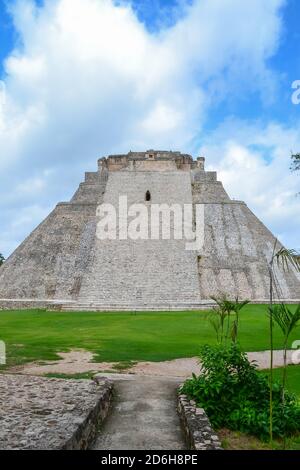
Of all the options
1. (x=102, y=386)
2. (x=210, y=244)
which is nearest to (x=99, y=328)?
(x=102, y=386)

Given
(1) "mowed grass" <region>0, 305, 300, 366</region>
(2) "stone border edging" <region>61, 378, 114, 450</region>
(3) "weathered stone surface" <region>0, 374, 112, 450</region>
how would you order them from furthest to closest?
(1) "mowed grass" <region>0, 305, 300, 366</region>
(2) "stone border edging" <region>61, 378, 114, 450</region>
(3) "weathered stone surface" <region>0, 374, 112, 450</region>

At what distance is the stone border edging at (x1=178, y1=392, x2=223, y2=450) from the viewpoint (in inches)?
208

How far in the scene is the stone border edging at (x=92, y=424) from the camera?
17.1ft

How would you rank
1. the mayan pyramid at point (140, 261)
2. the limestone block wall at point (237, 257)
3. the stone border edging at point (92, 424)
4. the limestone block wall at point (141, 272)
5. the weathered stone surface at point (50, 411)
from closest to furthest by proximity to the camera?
the weathered stone surface at point (50, 411), the stone border edging at point (92, 424), the limestone block wall at point (141, 272), the mayan pyramid at point (140, 261), the limestone block wall at point (237, 257)

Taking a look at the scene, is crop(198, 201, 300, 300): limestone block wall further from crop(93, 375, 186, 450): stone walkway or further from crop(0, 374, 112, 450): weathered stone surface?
crop(0, 374, 112, 450): weathered stone surface

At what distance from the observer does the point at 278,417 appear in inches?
254

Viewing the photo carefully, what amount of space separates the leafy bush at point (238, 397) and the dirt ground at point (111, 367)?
2062 mm

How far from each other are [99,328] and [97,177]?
22.9 metres

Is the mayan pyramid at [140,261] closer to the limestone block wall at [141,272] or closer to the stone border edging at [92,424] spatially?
the limestone block wall at [141,272]

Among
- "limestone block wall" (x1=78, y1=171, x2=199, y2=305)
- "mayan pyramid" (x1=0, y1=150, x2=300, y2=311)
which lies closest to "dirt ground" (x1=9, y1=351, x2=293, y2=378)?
"mayan pyramid" (x1=0, y1=150, x2=300, y2=311)

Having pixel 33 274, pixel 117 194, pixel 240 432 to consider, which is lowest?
pixel 240 432

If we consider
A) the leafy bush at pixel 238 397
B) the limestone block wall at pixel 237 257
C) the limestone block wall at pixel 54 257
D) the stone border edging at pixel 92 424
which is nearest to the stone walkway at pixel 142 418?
the stone border edging at pixel 92 424

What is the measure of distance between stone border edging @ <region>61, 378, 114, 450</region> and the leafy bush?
121cm
